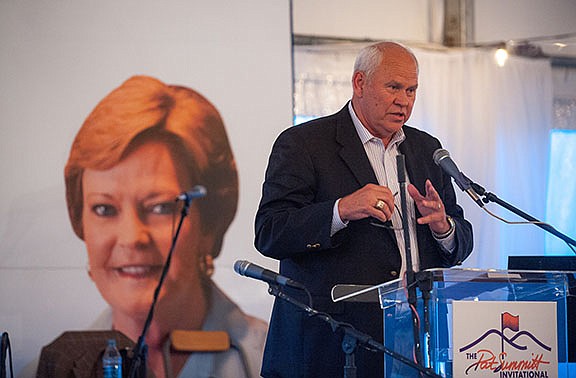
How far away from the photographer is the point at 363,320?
263 cm

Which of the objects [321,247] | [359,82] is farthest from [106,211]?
[321,247]

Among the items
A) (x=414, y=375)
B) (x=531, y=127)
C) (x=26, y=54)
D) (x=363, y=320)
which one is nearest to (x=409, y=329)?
(x=414, y=375)

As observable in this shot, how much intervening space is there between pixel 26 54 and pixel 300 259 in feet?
8.73

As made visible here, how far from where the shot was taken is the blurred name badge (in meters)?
2.13

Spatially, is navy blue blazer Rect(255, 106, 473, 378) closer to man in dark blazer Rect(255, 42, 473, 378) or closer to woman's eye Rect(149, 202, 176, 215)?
man in dark blazer Rect(255, 42, 473, 378)

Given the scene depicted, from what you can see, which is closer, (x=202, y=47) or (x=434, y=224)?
(x=434, y=224)

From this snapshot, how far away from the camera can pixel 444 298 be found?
2.19 metres

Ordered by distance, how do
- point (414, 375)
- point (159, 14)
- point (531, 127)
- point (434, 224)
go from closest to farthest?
point (414, 375)
point (434, 224)
point (159, 14)
point (531, 127)

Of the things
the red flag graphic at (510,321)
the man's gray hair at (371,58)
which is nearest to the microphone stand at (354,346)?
the red flag graphic at (510,321)

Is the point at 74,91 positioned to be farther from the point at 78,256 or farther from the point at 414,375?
the point at 414,375

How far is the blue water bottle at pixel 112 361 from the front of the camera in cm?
445

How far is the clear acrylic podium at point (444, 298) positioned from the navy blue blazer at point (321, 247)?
31 cm

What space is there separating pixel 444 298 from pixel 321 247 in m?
0.49

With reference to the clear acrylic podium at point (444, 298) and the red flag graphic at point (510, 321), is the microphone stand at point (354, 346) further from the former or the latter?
the red flag graphic at point (510, 321)
